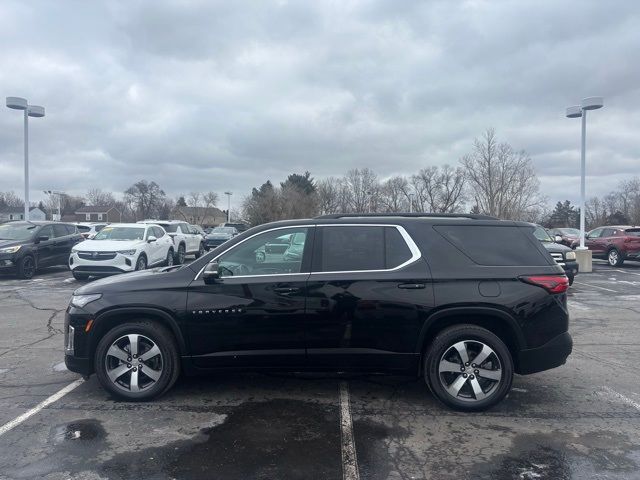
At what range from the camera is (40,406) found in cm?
495

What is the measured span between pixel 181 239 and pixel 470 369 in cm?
1679

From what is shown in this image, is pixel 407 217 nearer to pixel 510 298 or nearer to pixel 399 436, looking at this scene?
pixel 510 298

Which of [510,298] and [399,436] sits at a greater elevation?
[510,298]

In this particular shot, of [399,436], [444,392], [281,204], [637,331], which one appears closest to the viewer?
[399,436]

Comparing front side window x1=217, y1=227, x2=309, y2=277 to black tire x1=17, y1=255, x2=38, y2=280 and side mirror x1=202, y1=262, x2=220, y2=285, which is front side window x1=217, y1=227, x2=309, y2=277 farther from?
black tire x1=17, y1=255, x2=38, y2=280

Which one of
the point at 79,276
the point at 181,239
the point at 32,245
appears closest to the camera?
the point at 79,276

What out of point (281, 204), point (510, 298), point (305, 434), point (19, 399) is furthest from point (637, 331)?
point (281, 204)

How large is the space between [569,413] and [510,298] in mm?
1222

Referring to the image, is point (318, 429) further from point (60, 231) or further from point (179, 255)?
point (179, 255)

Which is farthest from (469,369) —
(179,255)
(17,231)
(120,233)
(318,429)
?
(179,255)

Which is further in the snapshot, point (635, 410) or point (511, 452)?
point (635, 410)

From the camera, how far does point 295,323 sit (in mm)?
4895

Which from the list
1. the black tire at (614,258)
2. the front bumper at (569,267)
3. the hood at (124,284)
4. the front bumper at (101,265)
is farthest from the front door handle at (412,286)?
the black tire at (614,258)

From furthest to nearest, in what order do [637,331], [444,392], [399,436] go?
[637,331], [444,392], [399,436]
